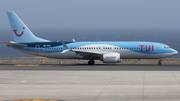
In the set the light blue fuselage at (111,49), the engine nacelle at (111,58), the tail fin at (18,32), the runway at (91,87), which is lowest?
the runway at (91,87)

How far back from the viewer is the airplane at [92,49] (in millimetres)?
44375

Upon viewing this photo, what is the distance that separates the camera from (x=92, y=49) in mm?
45562

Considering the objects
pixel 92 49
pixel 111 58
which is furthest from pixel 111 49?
pixel 92 49

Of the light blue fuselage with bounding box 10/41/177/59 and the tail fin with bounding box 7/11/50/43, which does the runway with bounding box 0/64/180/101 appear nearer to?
the light blue fuselage with bounding box 10/41/177/59

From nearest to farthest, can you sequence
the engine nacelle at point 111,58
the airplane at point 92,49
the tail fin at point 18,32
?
1. the engine nacelle at point 111,58
2. the airplane at point 92,49
3. the tail fin at point 18,32

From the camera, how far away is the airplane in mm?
44375

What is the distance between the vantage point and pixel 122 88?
948 inches

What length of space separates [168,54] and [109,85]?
71.2ft

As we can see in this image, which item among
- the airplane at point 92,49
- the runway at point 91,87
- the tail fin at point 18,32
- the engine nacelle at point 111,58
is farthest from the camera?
the tail fin at point 18,32

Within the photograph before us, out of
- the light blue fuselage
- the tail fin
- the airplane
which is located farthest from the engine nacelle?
the tail fin

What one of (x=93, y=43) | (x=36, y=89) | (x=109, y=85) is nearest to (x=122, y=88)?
(x=109, y=85)

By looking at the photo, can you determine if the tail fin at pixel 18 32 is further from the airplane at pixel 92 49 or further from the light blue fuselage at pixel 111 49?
the light blue fuselage at pixel 111 49

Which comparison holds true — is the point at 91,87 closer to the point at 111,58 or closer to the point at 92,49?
the point at 111,58

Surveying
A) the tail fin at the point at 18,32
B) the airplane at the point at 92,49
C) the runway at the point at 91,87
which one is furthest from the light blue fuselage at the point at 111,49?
the runway at the point at 91,87
